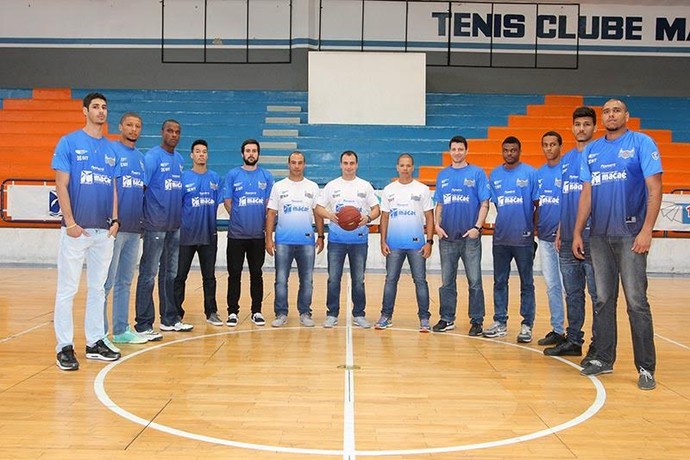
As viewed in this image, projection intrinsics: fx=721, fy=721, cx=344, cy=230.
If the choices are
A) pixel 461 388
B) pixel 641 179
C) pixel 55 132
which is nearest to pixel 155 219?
pixel 461 388

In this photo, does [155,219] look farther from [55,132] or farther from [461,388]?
[55,132]

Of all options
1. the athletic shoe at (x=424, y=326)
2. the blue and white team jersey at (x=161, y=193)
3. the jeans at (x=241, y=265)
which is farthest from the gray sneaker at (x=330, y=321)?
the blue and white team jersey at (x=161, y=193)

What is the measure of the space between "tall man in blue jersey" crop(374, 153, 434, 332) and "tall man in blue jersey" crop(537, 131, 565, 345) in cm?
117

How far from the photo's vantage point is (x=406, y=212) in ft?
24.4

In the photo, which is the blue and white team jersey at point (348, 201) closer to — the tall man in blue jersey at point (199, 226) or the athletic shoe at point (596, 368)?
the tall man in blue jersey at point (199, 226)

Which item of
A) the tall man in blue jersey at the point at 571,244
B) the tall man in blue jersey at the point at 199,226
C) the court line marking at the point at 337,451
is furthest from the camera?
the tall man in blue jersey at the point at 199,226

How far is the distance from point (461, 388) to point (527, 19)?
13.9m

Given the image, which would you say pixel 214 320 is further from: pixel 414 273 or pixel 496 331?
pixel 496 331

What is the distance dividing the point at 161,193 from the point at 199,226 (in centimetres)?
76

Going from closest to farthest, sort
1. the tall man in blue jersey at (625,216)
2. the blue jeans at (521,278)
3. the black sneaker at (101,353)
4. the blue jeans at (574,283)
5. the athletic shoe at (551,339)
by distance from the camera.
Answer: the tall man in blue jersey at (625,216) < the black sneaker at (101,353) < the blue jeans at (574,283) < the athletic shoe at (551,339) < the blue jeans at (521,278)

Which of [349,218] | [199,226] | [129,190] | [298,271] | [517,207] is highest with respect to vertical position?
[129,190]

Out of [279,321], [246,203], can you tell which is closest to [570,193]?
[279,321]

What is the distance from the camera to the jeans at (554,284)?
6477 millimetres

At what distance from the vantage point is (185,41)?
16672mm
